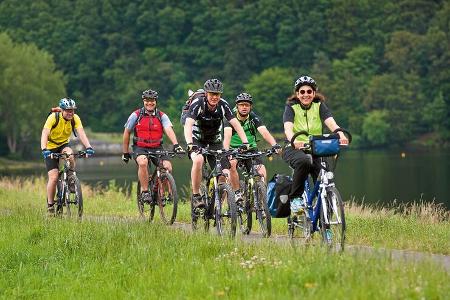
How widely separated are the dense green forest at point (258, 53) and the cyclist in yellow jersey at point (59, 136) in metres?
77.4

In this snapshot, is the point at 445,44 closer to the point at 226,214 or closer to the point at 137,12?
the point at 137,12

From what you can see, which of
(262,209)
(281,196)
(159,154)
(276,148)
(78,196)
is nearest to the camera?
(281,196)

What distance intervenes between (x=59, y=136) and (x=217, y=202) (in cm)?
421

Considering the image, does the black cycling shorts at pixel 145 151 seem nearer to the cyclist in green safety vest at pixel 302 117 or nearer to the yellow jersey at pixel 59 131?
the yellow jersey at pixel 59 131

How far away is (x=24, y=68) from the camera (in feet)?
286

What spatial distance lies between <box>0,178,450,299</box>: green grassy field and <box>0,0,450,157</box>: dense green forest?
266ft

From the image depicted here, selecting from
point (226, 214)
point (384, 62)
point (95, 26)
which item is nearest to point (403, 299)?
point (226, 214)

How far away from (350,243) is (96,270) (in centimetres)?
334

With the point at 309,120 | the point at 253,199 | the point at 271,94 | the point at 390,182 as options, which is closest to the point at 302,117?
the point at 309,120

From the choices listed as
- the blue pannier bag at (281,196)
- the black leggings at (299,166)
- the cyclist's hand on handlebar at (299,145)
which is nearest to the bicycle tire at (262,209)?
the blue pannier bag at (281,196)

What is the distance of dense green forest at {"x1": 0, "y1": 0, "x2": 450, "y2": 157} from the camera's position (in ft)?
368

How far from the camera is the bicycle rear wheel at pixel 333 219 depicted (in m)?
9.59

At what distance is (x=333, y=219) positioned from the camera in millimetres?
10047

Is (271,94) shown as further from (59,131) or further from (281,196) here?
(281,196)
